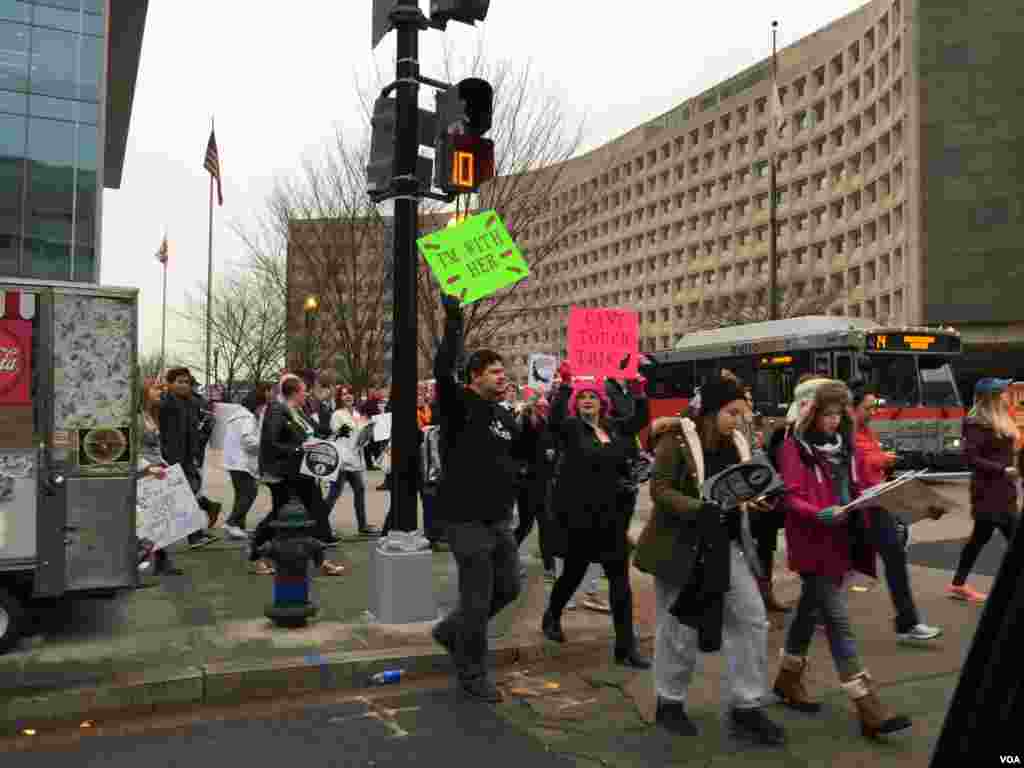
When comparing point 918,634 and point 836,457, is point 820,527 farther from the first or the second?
point 918,634

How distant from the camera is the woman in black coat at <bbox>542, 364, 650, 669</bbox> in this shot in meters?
5.83

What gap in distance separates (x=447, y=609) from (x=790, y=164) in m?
71.4

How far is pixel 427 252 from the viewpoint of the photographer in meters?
6.15

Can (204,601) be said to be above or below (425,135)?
below

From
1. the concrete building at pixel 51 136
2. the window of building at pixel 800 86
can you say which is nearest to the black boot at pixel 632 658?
the concrete building at pixel 51 136

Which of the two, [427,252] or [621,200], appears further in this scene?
[621,200]

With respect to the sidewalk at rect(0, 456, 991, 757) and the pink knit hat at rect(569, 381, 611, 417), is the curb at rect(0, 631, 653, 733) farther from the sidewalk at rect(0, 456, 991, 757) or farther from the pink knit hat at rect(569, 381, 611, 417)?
the pink knit hat at rect(569, 381, 611, 417)

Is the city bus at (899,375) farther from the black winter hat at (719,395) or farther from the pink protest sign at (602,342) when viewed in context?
the black winter hat at (719,395)

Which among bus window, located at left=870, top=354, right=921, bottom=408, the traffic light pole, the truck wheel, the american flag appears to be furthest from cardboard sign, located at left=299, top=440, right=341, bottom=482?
the american flag

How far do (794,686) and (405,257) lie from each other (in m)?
3.80

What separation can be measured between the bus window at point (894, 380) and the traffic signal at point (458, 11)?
43.5ft

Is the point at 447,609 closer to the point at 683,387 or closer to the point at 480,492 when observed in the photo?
the point at 480,492

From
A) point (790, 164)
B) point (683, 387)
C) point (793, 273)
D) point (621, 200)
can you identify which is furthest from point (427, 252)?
point (621, 200)

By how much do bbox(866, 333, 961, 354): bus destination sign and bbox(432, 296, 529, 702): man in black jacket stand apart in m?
14.3
